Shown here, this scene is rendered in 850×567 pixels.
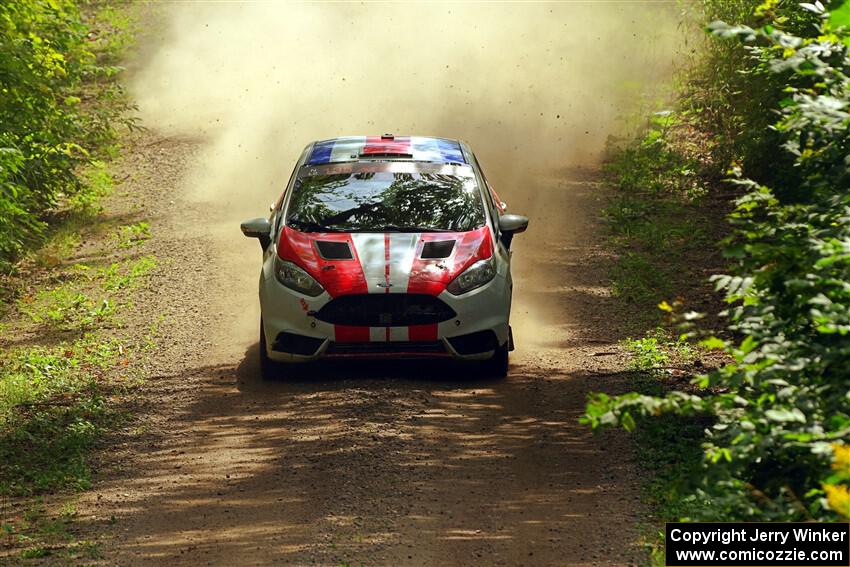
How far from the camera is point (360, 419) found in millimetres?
10125

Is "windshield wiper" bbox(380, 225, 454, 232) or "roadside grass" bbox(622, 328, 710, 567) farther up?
"windshield wiper" bbox(380, 225, 454, 232)

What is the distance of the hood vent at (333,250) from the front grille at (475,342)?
3.98 ft

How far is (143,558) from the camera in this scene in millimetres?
7645

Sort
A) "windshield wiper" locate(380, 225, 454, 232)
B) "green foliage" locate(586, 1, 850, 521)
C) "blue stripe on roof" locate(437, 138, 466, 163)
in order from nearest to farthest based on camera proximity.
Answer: "green foliage" locate(586, 1, 850, 521) < "windshield wiper" locate(380, 225, 454, 232) < "blue stripe on roof" locate(437, 138, 466, 163)

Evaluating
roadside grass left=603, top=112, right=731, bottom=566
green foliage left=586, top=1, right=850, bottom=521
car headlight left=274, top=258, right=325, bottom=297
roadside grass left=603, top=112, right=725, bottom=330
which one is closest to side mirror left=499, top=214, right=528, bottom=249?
roadside grass left=603, top=112, right=731, bottom=566

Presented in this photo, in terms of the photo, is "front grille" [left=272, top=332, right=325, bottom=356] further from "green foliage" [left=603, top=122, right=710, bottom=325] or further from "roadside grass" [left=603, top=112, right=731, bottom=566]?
"green foliage" [left=603, top=122, right=710, bottom=325]

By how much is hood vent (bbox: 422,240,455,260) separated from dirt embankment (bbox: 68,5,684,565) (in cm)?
116

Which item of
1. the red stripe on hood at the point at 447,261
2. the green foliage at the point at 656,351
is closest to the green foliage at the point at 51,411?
the red stripe on hood at the point at 447,261

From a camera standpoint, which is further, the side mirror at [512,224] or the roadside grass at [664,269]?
the side mirror at [512,224]

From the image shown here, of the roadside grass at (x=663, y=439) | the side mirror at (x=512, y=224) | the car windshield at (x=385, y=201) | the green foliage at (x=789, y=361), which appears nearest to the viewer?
the green foliage at (x=789, y=361)

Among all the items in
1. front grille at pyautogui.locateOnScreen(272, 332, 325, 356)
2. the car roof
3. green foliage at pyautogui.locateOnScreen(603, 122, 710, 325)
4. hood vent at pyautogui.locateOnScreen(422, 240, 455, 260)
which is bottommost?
green foliage at pyautogui.locateOnScreen(603, 122, 710, 325)

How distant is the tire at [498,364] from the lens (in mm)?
11211

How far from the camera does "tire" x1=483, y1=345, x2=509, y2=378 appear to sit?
11211mm

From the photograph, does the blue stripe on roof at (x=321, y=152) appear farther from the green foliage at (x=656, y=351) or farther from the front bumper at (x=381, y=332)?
the green foliage at (x=656, y=351)
